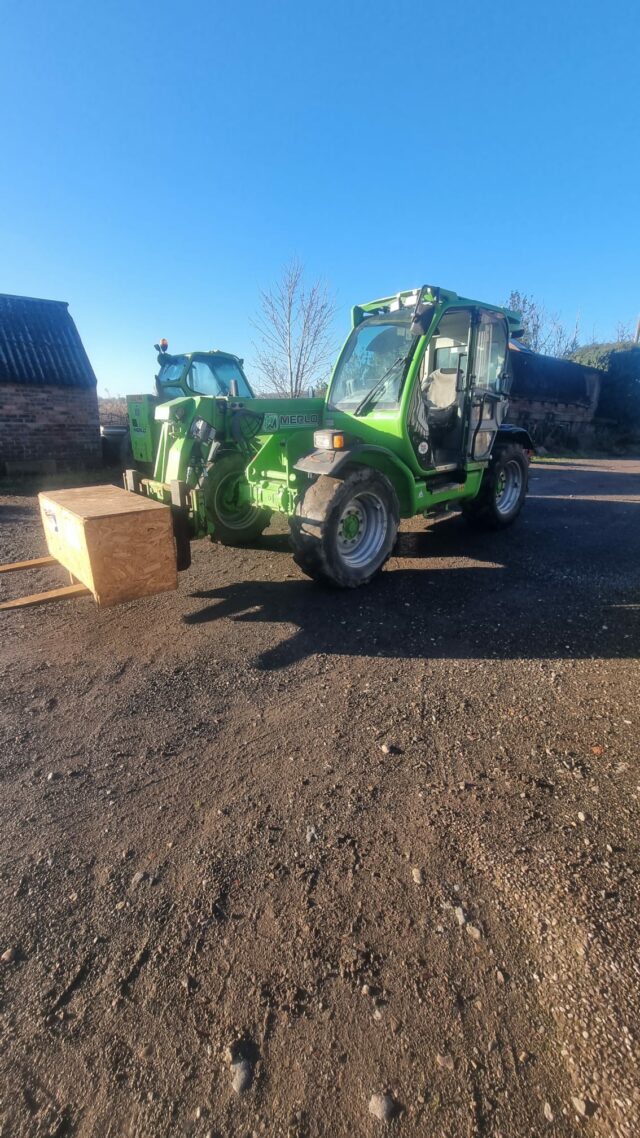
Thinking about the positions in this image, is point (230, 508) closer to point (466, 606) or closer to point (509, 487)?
point (466, 606)

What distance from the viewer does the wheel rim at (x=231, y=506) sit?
19.4 ft

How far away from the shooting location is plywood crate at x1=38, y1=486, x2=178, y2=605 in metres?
3.42

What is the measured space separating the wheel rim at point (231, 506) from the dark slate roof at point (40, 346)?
27.4 feet

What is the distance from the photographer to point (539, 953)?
1692 mm

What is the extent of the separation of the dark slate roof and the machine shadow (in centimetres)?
886

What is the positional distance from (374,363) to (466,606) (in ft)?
8.90

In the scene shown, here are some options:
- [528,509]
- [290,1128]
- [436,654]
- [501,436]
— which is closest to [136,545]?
[436,654]

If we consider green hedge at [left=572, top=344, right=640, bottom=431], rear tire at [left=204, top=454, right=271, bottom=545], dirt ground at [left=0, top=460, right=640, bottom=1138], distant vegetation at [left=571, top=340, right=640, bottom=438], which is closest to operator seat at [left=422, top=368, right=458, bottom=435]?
rear tire at [left=204, top=454, right=271, bottom=545]

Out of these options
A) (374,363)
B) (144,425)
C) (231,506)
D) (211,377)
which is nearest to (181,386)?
(211,377)

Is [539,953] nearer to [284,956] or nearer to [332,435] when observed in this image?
[284,956]

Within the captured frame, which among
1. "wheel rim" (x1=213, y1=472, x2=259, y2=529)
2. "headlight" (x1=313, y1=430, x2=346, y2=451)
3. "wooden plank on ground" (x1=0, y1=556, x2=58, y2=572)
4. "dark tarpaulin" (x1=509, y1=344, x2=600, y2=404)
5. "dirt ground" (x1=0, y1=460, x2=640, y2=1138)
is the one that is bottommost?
"dirt ground" (x1=0, y1=460, x2=640, y2=1138)

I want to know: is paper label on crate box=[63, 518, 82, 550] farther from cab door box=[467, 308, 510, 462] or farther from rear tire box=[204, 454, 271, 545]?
cab door box=[467, 308, 510, 462]

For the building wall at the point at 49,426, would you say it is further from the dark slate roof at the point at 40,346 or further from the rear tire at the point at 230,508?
the rear tire at the point at 230,508

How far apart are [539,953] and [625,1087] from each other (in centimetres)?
36
